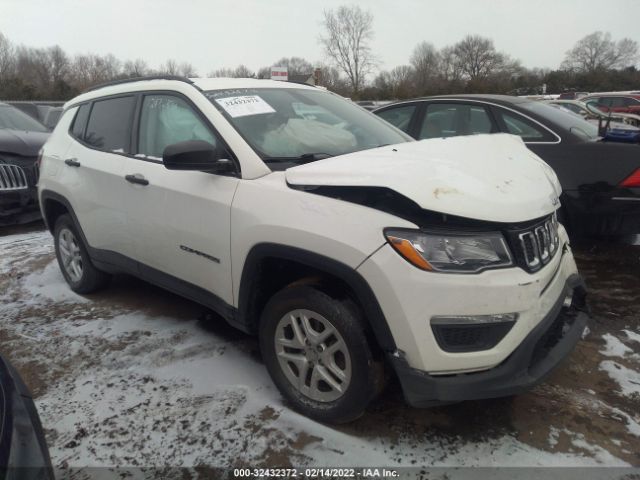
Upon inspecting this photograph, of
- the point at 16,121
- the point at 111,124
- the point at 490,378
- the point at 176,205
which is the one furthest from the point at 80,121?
the point at 16,121

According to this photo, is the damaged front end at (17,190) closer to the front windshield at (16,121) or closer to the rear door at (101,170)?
the front windshield at (16,121)

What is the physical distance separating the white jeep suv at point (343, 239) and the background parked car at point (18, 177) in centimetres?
353

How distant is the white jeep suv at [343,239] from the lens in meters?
1.97

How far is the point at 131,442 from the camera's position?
2.31 m

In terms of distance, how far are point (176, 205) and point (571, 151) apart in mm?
3480

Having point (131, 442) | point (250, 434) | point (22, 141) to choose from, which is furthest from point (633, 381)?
point (22, 141)

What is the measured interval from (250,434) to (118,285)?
262 centimetres

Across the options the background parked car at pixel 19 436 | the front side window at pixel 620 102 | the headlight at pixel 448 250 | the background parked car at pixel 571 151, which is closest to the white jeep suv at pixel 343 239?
the headlight at pixel 448 250

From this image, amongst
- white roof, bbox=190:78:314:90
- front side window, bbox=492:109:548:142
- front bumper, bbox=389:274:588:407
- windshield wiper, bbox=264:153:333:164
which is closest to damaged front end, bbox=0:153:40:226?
white roof, bbox=190:78:314:90

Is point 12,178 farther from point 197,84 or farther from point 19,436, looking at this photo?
point 19,436

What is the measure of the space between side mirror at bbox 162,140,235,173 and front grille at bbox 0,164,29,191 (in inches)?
186

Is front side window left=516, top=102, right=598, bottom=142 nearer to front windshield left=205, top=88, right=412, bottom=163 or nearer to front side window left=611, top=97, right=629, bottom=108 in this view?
front windshield left=205, top=88, right=412, bottom=163

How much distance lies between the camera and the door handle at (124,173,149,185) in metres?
3.08

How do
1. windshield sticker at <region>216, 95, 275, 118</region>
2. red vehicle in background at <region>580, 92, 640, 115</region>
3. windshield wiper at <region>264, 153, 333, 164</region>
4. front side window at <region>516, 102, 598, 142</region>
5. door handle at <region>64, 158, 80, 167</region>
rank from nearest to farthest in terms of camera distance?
windshield wiper at <region>264, 153, 333, 164</region>
windshield sticker at <region>216, 95, 275, 118</region>
door handle at <region>64, 158, 80, 167</region>
front side window at <region>516, 102, 598, 142</region>
red vehicle in background at <region>580, 92, 640, 115</region>
